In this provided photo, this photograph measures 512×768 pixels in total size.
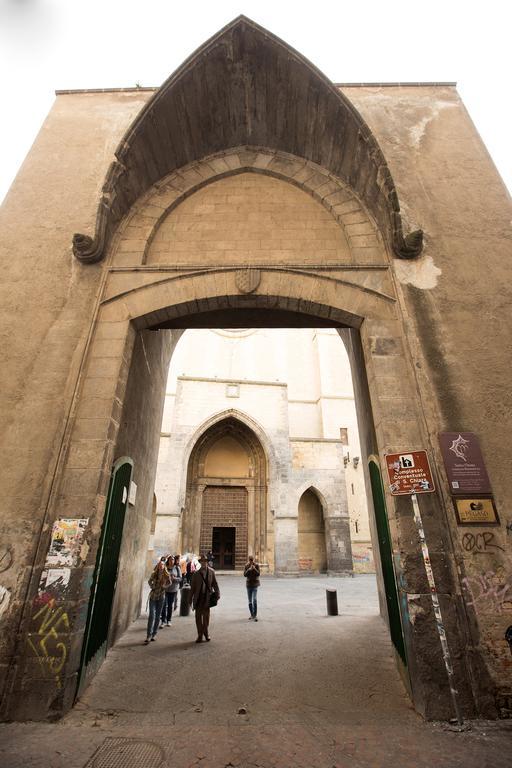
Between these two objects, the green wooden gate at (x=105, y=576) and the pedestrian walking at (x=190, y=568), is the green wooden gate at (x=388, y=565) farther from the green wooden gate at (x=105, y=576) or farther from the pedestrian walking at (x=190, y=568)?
the pedestrian walking at (x=190, y=568)

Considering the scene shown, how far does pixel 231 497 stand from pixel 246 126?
1640 cm

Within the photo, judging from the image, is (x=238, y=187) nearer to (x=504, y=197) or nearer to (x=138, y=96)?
(x=138, y=96)

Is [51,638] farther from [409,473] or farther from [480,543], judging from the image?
[480,543]

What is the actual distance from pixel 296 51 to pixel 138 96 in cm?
330

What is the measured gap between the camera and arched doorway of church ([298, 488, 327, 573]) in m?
18.8

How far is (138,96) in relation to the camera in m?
7.36

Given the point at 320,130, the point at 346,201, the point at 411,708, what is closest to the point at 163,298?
the point at 346,201

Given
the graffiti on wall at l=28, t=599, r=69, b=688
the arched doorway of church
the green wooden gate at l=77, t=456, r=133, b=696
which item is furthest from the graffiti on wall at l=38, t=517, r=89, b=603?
the arched doorway of church

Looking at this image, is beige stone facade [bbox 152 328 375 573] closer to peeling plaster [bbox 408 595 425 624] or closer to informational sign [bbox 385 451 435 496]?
peeling plaster [bbox 408 595 425 624]

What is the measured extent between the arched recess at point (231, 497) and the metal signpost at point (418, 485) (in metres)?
15.1

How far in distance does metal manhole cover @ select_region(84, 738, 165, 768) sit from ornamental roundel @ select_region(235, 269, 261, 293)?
5023mm

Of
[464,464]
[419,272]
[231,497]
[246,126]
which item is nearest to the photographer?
[464,464]

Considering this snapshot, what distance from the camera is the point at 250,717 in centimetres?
349

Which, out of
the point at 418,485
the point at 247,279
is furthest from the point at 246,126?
the point at 418,485
